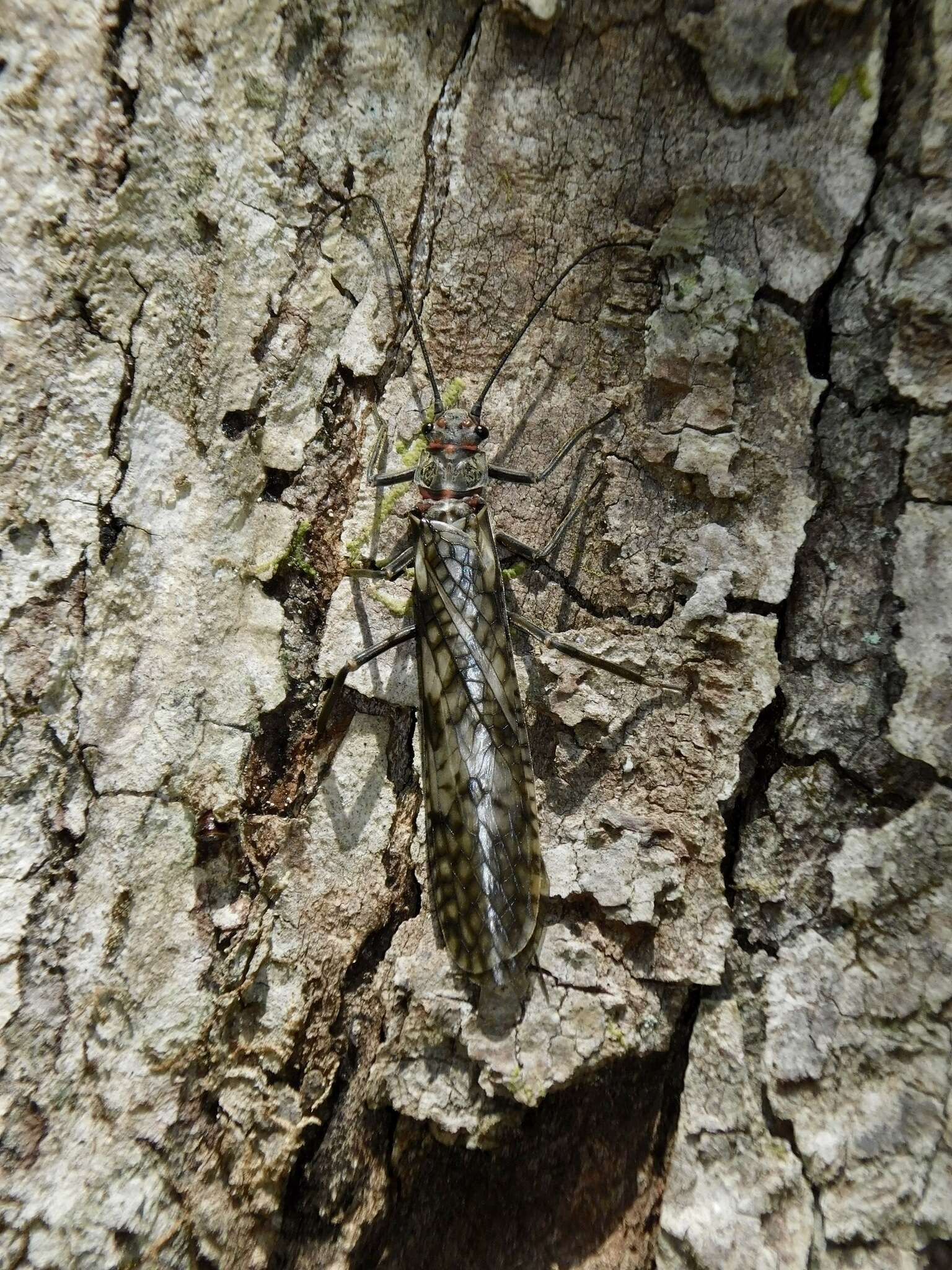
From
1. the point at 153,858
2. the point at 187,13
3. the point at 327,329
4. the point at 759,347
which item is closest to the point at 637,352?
the point at 759,347

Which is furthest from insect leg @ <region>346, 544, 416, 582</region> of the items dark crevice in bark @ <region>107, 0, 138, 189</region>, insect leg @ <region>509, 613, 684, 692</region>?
dark crevice in bark @ <region>107, 0, 138, 189</region>

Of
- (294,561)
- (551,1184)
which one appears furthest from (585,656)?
(551,1184)

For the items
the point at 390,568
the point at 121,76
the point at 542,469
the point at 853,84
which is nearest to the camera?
the point at 853,84

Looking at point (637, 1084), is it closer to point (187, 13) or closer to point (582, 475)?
point (582, 475)

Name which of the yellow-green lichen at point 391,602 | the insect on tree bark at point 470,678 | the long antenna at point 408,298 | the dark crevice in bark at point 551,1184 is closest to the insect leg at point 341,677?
the insect on tree bark at point 470,678

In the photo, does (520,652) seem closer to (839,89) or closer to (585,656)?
(585,656)

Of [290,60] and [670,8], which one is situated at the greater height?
[670,8]
